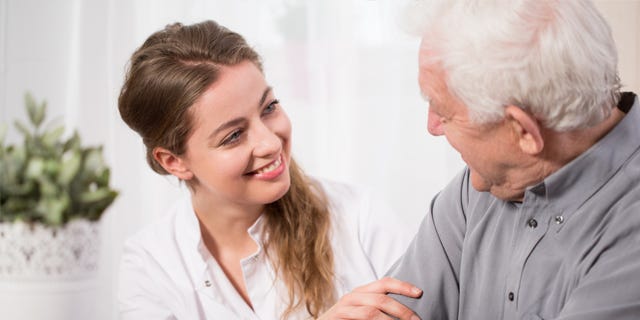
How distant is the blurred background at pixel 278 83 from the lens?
287 centimetres

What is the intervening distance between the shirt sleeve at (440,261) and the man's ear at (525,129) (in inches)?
12.6

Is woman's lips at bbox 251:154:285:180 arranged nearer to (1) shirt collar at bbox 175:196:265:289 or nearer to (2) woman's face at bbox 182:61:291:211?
(2) woman's face at bbox 182:61:291:211

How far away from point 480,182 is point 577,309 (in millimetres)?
272

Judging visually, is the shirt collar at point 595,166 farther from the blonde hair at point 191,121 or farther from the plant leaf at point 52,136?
the plant leaf at point 52,136

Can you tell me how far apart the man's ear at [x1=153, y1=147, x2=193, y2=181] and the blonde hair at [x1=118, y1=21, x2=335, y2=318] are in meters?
0.03

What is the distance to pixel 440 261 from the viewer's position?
61.6 inches

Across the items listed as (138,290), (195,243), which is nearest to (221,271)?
(195,243)

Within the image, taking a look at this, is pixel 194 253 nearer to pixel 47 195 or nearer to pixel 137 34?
pixel 47 195

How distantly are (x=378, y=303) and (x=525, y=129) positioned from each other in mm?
475

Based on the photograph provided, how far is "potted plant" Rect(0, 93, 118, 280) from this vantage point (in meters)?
2.43

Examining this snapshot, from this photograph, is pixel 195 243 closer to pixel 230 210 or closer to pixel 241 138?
pixel 230 210

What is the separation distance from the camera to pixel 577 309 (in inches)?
47.6

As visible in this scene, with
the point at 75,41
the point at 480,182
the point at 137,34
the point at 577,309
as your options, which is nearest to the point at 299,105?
the point at 137,34

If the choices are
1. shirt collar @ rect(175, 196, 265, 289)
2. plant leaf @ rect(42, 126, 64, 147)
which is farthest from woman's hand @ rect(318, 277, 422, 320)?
plant leaf @ rect(42, 126, 64, 147)
